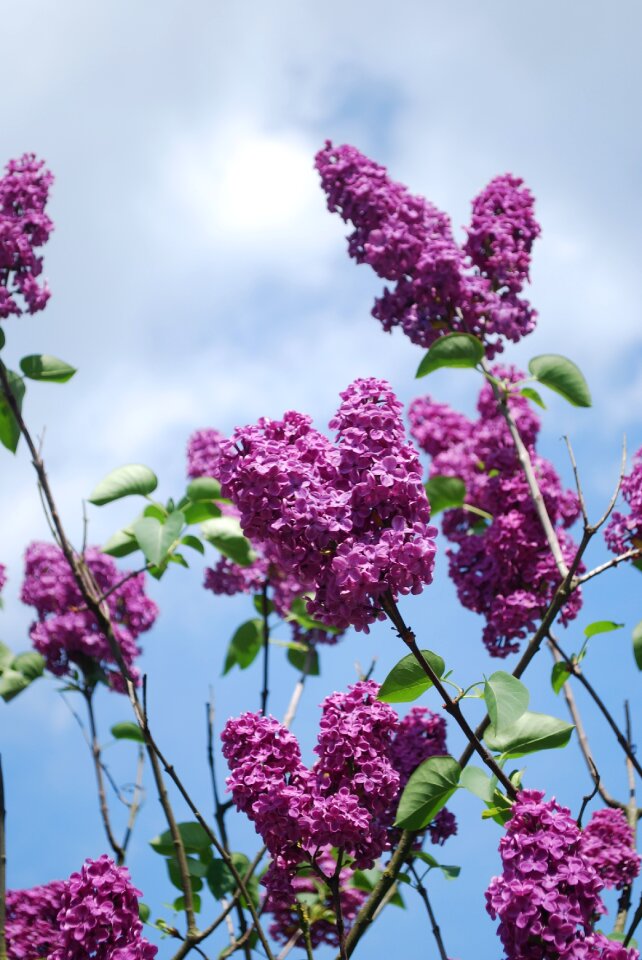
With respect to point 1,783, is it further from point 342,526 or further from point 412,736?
point 342,526

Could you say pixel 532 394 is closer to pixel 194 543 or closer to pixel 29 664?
pixel 194 543

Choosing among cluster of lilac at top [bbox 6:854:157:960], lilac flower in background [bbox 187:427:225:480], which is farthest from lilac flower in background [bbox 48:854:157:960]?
lilac flower in background [bbox 187:427:225:480]

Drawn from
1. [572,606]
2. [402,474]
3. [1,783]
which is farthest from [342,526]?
[572,606]

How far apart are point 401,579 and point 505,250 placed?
7.30 feet

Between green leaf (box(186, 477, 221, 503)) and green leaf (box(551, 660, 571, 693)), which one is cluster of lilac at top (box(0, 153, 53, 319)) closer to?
green leaf (box(186, 477, 221, 503))

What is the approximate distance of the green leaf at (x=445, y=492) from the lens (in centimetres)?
425

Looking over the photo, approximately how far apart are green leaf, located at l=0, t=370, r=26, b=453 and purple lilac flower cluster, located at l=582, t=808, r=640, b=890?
7.78 feet

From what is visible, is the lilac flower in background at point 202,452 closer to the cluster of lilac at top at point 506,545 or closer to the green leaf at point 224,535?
the green leaf at point 224,535

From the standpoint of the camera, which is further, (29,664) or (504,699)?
(29,664)

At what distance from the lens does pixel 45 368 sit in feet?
13.1

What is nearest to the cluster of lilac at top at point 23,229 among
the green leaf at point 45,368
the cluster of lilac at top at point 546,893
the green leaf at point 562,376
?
the green leaf at point 45,368

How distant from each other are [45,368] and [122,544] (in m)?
0.76

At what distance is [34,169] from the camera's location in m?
4.39

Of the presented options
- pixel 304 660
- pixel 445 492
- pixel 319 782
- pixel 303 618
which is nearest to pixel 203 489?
pixel 445 492
